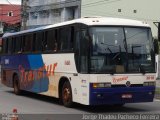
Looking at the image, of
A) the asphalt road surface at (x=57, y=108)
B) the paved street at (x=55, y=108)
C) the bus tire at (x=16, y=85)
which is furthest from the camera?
the bus tire at (x=16, y=85)

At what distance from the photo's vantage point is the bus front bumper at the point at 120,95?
50.0ft

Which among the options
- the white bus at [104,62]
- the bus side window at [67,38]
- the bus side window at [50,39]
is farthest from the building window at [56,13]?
the bus side window at [67,38]

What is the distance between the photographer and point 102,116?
14.7m

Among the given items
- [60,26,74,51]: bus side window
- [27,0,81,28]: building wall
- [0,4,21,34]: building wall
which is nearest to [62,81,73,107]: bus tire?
[60,26,74,51]: bus side window

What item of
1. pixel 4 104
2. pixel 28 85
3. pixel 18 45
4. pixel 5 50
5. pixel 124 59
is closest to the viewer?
pixel 124 59

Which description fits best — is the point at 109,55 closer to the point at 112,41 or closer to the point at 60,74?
the point at 112,41

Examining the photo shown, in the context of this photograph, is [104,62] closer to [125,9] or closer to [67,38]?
[67,38]

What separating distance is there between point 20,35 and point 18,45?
52 cm

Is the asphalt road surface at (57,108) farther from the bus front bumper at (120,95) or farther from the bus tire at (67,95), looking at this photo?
the bus front bumper at (120,95)

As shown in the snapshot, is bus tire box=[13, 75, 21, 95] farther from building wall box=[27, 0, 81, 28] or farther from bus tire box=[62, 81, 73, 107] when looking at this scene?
building wall box=[27, 0, 81, 28]

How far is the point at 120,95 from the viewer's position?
15516 millimetres

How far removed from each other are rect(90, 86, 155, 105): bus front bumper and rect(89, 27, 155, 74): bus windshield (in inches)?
22.5

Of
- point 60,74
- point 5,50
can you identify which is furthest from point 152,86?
point 5,50

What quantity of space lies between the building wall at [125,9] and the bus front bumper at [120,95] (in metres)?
43.4
